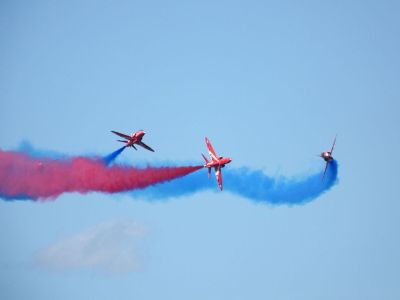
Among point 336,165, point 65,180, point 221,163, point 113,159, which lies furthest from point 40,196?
point 336,165

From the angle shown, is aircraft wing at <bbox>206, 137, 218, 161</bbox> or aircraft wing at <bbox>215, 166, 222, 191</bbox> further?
aircraft wing at <bbox>206, 137, 218, 161</bbox>

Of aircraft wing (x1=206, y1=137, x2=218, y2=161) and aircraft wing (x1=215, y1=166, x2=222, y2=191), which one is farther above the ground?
aircraft wing (x1=206, y1=137, x2=218, y2=161)

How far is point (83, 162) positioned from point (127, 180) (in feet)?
25.4

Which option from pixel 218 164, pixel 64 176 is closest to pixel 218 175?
pixel 218 164

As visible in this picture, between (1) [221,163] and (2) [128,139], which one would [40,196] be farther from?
(1) [221,163]

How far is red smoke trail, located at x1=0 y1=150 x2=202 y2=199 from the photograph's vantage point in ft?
312

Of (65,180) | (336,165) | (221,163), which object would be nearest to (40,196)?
(65,180)

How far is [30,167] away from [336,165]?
4418cm

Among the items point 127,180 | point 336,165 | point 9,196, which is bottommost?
point 9,196

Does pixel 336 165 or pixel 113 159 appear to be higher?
pixel 336 165

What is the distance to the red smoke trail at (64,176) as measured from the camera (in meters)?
95.2

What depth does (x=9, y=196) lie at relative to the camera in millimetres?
94812

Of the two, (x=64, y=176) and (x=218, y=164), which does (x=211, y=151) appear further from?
(x=64, y=176)

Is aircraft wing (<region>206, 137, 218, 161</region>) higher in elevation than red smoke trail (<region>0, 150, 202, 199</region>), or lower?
higher
